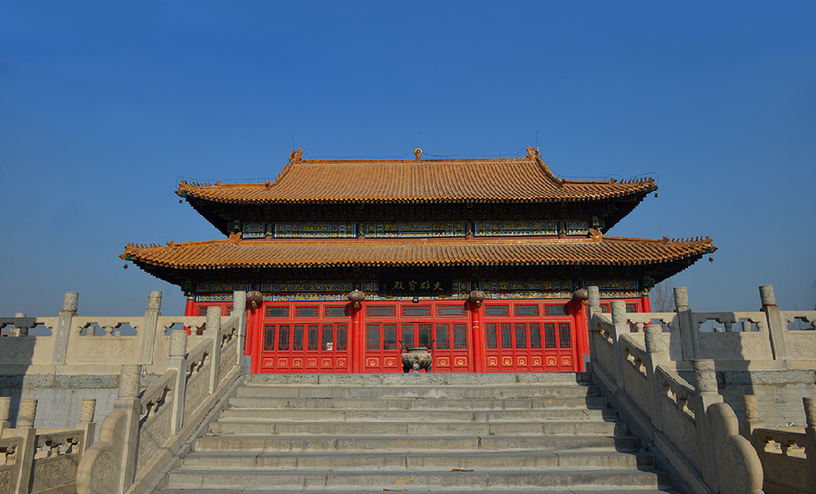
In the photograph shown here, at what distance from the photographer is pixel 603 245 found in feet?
55.6

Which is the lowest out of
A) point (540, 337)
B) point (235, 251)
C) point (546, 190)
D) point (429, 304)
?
point (540, 337)

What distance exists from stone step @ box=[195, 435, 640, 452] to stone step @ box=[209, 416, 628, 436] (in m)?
0.33

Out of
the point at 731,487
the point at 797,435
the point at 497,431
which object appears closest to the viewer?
the point at 731,487

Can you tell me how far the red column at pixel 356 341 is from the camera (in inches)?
620

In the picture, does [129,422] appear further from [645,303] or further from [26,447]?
[645,303]

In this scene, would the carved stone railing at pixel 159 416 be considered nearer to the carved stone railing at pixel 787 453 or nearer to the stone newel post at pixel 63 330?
the stone newel post at pixel 63 330

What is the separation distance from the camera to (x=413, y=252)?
16.5 meters

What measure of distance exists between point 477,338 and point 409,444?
856cm

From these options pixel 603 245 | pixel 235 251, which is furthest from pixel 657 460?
pixel 235 251

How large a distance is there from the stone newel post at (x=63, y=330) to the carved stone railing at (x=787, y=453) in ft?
45.7

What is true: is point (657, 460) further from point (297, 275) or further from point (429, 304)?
point (297, 275)

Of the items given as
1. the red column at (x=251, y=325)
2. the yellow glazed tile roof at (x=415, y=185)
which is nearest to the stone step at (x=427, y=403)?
the red column at (x=251, y=325)

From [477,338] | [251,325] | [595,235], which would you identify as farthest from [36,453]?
[595,235]

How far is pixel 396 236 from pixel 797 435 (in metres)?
13.0
